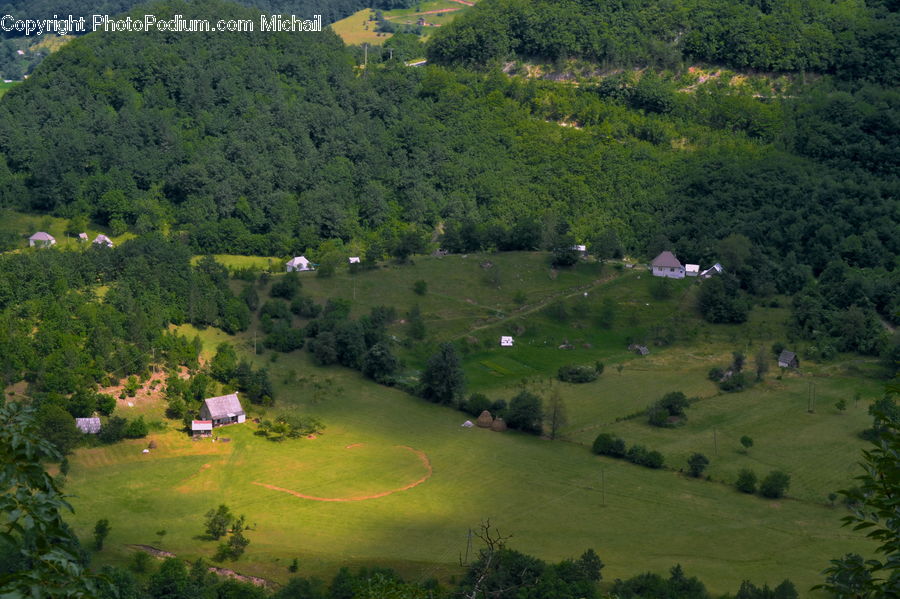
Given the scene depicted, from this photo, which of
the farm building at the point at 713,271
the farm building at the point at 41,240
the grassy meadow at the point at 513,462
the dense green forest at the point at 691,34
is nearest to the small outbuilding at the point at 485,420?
the grassy meadow at the point at 513,462

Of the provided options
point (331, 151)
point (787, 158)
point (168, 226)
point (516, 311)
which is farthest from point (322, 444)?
point (787, 158)

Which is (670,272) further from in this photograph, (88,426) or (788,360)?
(88,426)

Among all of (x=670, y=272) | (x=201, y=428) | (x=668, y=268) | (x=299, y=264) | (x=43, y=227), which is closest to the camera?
(x=201, y=428)

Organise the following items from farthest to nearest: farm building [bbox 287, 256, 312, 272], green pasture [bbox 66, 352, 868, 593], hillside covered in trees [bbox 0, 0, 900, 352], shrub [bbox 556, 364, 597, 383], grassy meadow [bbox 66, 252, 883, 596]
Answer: hillside covered in trees [bbox 0, 0, 900, 352]
farm building [bbox 287, 256, 312, 272]
shrub [bbox 556, 364, 597, 383]
grassy meadow [bbox 66, 252, 883, 596]
green pasture [bbox 66, 352, 868, 593]

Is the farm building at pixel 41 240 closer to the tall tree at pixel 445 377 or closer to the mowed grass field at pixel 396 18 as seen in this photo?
the tall tree at pixel 445 377

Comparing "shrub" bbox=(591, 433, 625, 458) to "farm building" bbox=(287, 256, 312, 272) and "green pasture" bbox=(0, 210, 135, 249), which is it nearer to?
"farm building" bbox=(287, 256, 312, 272)

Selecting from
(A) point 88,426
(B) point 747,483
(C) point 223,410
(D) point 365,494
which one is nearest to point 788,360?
(B) point 747,483

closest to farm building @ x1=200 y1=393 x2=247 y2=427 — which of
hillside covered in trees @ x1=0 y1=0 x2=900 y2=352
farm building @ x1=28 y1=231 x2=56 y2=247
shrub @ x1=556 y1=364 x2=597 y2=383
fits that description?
shrub @ x1=556 y1=364 x2=597 y2=383
